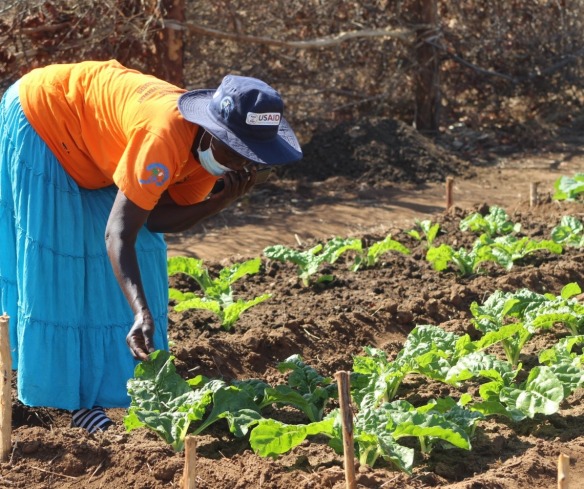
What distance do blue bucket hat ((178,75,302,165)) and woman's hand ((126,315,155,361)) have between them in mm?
642

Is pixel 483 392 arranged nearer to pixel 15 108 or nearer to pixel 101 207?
pixel 101 207

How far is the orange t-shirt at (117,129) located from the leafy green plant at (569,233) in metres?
3.12

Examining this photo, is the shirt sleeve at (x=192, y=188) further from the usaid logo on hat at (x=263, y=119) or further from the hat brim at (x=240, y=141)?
the usaid logo on hat at (x=263, y=119)

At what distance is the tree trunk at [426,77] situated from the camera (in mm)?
10227

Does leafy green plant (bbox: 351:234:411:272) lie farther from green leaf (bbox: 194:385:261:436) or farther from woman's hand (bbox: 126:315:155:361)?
woman's hand (bbox: 126:315:155:361)

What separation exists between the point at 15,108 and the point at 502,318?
2322mm

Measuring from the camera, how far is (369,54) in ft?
33.6

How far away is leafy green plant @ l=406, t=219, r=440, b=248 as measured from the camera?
21.2 ft

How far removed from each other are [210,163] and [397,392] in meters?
1.39

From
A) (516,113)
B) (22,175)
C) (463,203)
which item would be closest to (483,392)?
(22,175)

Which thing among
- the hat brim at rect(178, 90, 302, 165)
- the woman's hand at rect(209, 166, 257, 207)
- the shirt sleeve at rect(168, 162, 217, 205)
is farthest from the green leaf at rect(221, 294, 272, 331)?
the hat brim at rect(178, 90, 302, 165)

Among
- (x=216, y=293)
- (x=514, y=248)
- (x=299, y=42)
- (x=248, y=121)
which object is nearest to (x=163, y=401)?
(x=248, y=121)

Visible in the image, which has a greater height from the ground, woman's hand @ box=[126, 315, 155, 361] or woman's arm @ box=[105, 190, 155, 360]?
woman's arm @ box=[105, 190, 155, 360]

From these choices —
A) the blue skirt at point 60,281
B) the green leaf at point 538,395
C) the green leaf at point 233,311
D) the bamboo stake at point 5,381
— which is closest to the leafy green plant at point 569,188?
the green leaf at point 233,311
